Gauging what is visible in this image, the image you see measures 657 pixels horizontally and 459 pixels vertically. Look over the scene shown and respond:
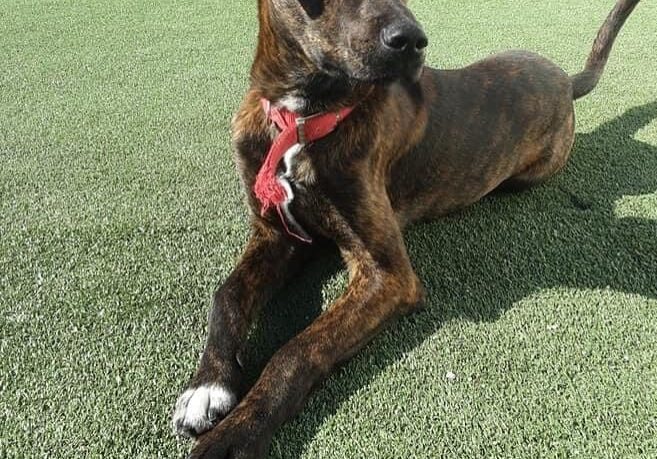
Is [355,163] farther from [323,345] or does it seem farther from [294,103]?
[323,345]

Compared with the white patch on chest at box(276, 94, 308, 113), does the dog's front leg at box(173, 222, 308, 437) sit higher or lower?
lower

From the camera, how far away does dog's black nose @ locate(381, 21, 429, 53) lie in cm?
182

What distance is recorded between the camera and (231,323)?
2.07m

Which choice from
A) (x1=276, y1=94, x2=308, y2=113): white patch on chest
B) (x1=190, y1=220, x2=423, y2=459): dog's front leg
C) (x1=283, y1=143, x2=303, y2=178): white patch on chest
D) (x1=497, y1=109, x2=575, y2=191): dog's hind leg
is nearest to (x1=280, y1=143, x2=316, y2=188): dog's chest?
(x1=283, y1=143, x2=303, y2=178): white patch on chest

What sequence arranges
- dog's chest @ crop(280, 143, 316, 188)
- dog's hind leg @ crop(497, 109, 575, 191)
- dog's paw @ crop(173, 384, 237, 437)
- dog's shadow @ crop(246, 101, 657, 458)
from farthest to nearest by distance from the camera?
1. dog's hind leg @ crop(497, 109, 575, 191)
2. dog's chest @ crop(280, 143, 316, 188)
3. dog's shadow @ crop(246, 101, 657, 458)
4. dog's paw @ crop(173, 384, 237, 437)

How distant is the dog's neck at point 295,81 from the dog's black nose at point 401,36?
1.18ft

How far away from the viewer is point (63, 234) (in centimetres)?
259

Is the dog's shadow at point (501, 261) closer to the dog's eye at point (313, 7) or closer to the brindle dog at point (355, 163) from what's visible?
the brindle dog at point (355, 163)

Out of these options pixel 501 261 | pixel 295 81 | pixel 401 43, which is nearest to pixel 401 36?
pixel 401 43

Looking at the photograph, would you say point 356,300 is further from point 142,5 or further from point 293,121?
point 142,5

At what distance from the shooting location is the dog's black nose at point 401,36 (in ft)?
5.96

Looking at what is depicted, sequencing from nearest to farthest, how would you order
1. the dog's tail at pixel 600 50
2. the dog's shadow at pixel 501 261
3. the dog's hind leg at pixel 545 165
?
the dog's shadow at pixel 501 261 → the dog's hind leg at pixel 545 165 → the dog's tail at pixel 600 50

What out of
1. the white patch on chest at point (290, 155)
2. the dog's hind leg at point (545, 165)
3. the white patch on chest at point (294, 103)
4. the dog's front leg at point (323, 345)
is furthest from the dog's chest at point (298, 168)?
the dog's hind leg at point (545, 165)

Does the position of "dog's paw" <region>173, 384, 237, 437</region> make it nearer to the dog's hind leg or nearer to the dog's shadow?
the dog's shadow
